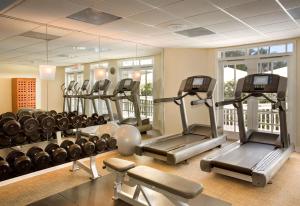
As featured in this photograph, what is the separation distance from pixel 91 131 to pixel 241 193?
2743mm

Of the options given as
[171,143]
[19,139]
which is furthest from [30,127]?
[171,143]

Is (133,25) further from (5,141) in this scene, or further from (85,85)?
(5,141)

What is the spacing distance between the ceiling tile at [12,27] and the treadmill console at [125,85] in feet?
7.26

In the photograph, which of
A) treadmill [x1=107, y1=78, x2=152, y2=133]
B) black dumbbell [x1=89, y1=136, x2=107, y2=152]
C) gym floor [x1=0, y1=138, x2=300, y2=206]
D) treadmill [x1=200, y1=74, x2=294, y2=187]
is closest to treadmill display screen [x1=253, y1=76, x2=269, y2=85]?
treadmill [x1=200, y1=74, x2=294, y2=187]

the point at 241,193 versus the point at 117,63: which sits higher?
the point at 117,63

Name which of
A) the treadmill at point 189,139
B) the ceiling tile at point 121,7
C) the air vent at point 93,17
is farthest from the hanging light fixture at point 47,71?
the treadmill at point 189,139

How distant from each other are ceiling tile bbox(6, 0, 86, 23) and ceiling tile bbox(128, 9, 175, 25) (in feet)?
2.69

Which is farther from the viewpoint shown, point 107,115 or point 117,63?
point 117,63

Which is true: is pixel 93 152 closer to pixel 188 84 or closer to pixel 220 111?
pixel 188 84

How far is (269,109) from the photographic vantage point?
5.45 meters

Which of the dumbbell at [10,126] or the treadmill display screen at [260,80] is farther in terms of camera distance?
the treadmill display screen at [260,80]

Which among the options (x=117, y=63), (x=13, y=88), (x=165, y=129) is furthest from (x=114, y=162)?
(x=165, y=129)

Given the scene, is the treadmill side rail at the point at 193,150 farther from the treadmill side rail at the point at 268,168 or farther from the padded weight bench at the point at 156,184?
the padded weight bench at the point at 156,184

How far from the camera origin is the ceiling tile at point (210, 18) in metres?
3.29
